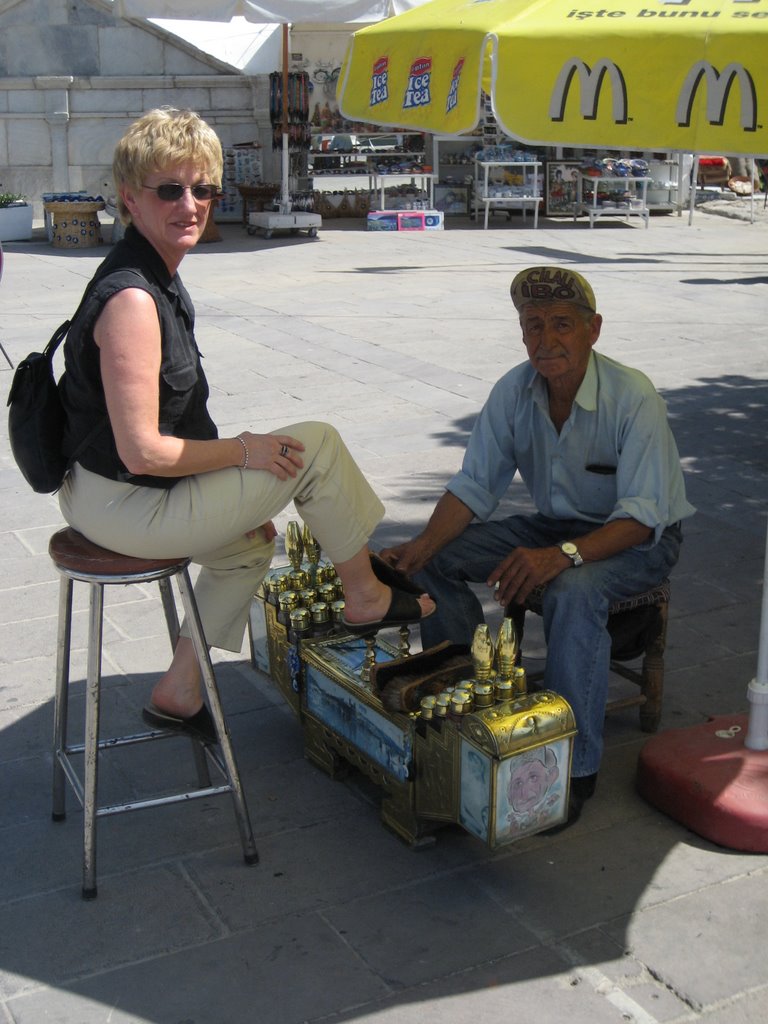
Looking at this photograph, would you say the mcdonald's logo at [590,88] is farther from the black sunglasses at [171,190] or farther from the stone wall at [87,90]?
the stone wall at [87,90]

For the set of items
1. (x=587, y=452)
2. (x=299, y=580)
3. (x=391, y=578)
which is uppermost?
(x=587, y=452)

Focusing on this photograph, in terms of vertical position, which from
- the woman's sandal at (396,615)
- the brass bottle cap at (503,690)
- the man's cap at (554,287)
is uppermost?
the man's cap at (554,287)

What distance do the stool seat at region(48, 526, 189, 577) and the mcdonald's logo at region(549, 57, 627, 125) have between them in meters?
1.25

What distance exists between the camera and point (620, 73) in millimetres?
2467

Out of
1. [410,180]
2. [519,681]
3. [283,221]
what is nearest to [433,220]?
[410,180]

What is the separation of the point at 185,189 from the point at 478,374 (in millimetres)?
5018

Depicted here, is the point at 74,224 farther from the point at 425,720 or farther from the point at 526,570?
the point at 425,720

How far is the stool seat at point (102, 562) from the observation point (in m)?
2.60

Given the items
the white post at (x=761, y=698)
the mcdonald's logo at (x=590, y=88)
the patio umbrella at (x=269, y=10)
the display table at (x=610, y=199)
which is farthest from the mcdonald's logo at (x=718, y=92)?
the display table at (x=610, y=199)

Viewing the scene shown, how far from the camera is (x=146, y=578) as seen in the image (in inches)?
103

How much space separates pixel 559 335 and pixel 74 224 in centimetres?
1109

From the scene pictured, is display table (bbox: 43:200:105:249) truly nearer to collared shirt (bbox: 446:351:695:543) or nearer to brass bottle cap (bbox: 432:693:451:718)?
collared shirt (bbox: 446:351:695:543)

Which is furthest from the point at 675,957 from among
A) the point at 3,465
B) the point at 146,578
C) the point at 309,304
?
the point at 309,304

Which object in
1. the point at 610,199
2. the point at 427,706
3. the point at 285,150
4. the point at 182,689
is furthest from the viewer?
the point at 610,199
